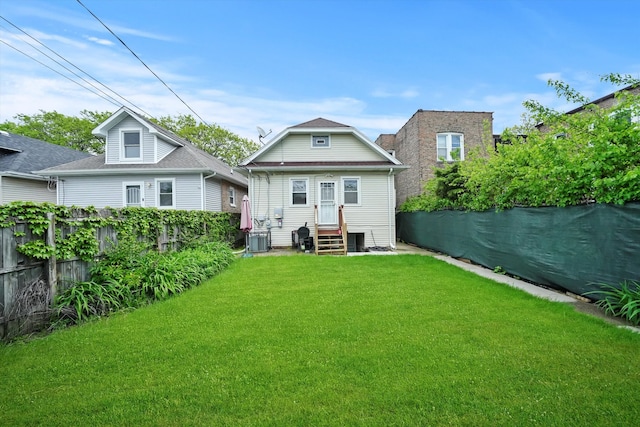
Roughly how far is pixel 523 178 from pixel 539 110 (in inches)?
53.9

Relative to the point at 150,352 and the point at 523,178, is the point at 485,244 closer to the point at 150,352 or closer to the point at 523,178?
the point at 523,178

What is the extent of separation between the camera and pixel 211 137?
30.5m

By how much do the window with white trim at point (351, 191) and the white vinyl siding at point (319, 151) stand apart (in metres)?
1.10

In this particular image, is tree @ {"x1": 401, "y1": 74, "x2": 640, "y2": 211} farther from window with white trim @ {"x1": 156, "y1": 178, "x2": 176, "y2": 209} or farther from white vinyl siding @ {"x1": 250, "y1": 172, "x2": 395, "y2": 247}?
window with white trim @ {"x1": 156, "y1": 178, "x2": 176, "y2": 209}

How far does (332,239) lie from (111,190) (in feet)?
34.9

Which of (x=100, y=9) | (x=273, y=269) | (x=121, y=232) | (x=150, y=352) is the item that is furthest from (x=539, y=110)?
(x=100, y=9)

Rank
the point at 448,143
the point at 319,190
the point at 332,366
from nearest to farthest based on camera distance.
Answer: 1. the point at 332,366
2. the point at 319,190
3. the point at 448,143

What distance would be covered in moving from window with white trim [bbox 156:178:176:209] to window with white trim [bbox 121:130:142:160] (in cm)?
162

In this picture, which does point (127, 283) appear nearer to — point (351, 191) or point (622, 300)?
point (622, 300)

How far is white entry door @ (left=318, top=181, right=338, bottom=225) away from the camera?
1276 centimetres

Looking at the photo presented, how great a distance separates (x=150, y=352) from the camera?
324 centimetres

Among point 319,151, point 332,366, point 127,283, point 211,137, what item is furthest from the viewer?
point 211,137

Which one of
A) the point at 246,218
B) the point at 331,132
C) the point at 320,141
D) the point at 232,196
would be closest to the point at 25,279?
the point at 246,218

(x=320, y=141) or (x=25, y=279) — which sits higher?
(x=320, y=141)
